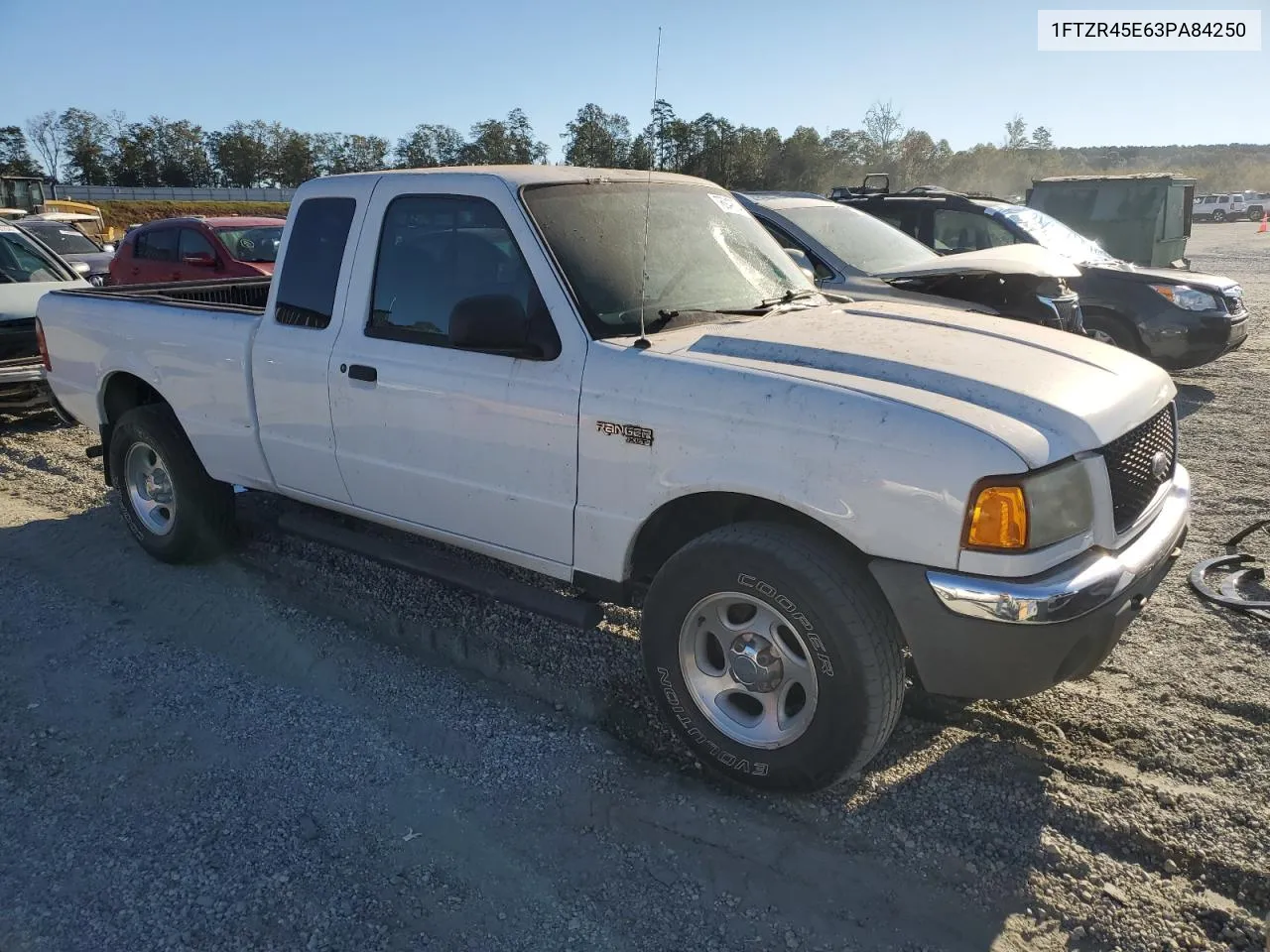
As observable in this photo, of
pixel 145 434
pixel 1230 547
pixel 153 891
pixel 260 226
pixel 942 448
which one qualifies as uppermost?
pixel 260 226

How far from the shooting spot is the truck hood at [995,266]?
19.6 ft

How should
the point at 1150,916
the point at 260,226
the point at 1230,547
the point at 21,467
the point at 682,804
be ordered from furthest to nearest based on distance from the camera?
the point at 260,226 < the point at 21,467 < the point at 1230,547 < the point at 682,804 < the point at 1150,916

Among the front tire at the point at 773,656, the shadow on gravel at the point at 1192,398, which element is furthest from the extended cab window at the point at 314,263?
the shadow on gravel at the point at 1192,398

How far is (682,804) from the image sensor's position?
314 cm

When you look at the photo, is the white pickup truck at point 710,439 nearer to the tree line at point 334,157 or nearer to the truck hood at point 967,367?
the truck hood at point 967,367

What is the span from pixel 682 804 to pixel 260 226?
1146 centimetres

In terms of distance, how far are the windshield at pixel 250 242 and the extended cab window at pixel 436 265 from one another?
889 cm

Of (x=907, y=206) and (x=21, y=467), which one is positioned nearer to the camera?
(x=21, y=467)

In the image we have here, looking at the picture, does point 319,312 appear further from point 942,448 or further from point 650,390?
point 942,448

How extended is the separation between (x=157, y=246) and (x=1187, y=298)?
12296 millimetres

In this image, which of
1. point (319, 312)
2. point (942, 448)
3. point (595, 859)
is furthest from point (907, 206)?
point (595, 859)

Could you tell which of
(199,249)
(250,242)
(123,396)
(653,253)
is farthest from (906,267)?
(199,249)

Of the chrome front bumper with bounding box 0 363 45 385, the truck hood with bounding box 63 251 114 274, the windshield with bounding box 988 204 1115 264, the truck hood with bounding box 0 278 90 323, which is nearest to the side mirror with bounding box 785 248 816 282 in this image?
the windshield with bounding box 988 204 1115 264

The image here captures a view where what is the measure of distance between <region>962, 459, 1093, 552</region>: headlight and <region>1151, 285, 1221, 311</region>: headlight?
7.64 m
